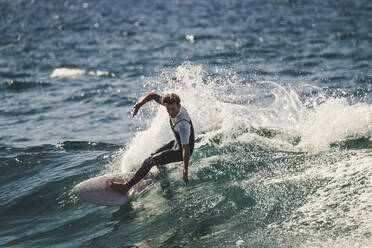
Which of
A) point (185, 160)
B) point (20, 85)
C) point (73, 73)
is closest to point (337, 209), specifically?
point (185, 160)

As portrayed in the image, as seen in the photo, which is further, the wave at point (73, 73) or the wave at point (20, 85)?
the wave at point (73, 73)

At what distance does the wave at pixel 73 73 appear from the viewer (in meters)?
24.7

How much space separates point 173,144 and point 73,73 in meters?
16.1

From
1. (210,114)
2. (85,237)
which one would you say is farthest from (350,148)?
(85,237)

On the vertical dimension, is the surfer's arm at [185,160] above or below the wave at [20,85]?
below

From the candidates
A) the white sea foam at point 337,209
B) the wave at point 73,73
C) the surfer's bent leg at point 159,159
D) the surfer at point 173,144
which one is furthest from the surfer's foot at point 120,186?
the wave at point 73,73

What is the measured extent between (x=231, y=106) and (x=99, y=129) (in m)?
4.90

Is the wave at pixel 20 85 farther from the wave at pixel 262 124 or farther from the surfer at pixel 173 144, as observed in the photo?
the surfer at pixel 173 144

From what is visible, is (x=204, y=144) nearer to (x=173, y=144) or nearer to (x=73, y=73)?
(x=173, y=144)

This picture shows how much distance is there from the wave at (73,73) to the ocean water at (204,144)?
4.4 inches

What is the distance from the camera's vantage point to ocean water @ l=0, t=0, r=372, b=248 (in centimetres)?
912

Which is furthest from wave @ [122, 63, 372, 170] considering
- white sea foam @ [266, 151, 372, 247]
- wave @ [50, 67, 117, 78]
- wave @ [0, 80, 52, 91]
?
wave @ [50, 67, 117, 78]

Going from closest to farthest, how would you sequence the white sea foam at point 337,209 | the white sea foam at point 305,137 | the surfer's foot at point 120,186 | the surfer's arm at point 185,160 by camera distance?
the white sea foam at point 337,209
the white sea foam at point 305,137
the surfer's arm at point 185,160
the surfer's foot at point 120,186

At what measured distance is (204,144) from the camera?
503 inches
